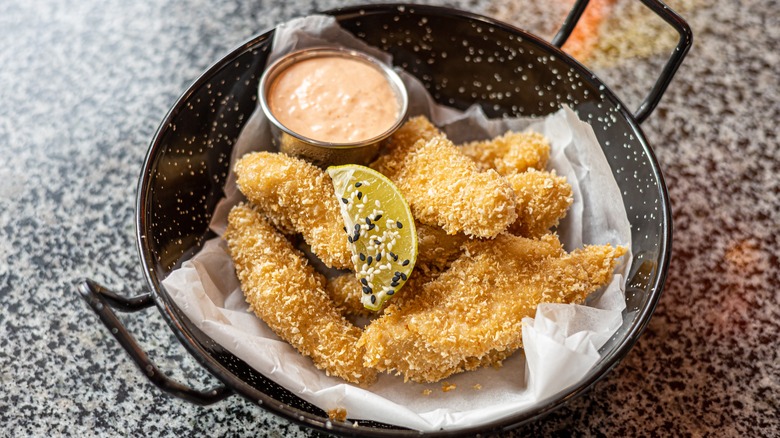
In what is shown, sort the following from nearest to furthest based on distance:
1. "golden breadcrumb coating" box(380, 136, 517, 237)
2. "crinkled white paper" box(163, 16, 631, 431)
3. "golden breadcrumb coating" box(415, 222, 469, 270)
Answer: "crinkled white paper" box(163, 16, 631, 431)
"golden breadcrumb coating" box(380, 136, 517, 237)
"golden breadcrumb coating" box(415, 222, 469, 270)

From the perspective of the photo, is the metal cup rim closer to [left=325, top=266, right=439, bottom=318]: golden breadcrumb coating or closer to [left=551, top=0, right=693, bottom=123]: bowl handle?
[left=325, top=266, right=439, bottom=318]: golden breadcrumb coating

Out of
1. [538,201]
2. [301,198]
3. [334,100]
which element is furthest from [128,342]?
[538,201]

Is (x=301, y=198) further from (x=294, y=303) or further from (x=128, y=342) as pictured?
(x=128, y=342)

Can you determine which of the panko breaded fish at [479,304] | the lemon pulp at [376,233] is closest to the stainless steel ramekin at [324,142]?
the lemon pulp at [376,233]

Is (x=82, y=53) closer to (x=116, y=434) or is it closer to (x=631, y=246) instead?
(x=116, y=434)

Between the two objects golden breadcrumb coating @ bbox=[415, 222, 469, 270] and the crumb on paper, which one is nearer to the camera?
the crumb on paper

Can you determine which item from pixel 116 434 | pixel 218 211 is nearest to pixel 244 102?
pixel 218 211

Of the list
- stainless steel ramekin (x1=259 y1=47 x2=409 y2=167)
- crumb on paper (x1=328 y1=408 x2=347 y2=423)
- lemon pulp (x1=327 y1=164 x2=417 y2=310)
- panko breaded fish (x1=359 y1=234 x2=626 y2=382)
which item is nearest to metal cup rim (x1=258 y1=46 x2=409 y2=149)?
stainless steel ramekin (x1=259 y1=47 x2=409 y2=167)
